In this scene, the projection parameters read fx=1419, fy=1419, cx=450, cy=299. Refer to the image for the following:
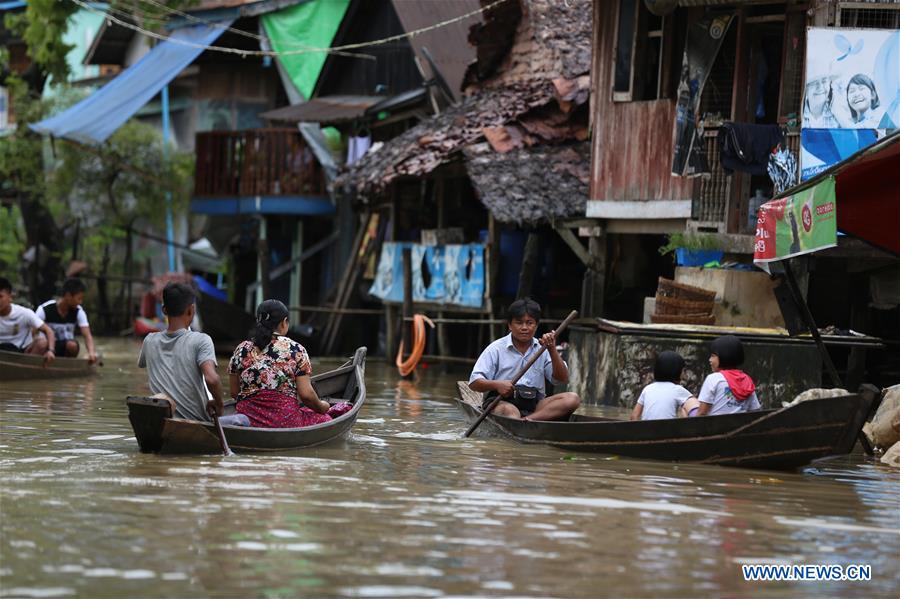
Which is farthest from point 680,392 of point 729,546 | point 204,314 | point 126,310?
point 126,310

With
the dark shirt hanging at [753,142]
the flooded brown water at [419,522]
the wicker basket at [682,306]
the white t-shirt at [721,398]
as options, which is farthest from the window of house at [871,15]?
the white t-shirt at [721,398]

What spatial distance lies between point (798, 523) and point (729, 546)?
94 centimetres

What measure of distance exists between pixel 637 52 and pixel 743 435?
8776mm

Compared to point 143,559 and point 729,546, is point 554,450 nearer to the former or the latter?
point 729,546

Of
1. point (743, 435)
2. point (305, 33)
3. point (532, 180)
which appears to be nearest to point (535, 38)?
point (532, 180)

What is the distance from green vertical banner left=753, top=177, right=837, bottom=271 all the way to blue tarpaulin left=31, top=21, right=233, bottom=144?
15290 mm

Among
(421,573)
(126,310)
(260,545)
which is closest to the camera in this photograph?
(421,573)

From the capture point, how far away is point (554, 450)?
35.9ft

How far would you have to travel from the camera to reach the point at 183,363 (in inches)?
384

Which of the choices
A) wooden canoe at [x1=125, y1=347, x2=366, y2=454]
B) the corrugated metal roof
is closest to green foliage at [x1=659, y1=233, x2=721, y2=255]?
wooden canoe at [x1=125, y1=347, x2=366, y2=454]

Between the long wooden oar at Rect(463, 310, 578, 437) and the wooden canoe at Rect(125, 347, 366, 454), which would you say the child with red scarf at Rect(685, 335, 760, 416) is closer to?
the long wooden oar at Rect(463, 310, 578, 437)

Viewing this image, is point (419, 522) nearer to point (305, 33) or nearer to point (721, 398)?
point (721, 398)

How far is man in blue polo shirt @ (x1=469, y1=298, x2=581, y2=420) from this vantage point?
1121 centimetres

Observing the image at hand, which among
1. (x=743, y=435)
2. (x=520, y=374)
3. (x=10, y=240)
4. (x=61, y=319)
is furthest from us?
(x=10, y=240)
